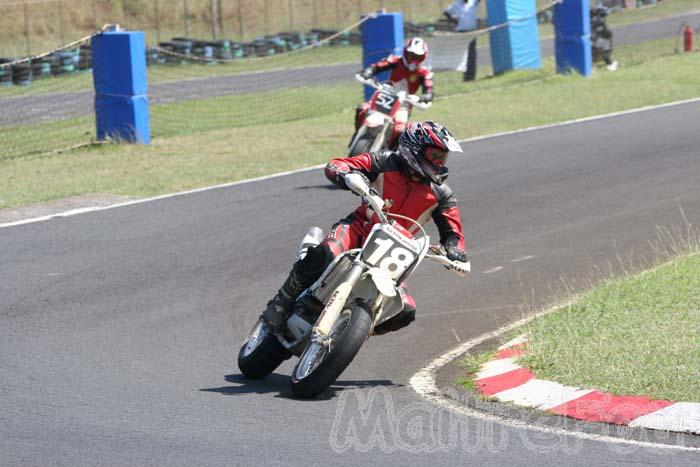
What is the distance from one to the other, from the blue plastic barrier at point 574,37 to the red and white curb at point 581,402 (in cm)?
2011

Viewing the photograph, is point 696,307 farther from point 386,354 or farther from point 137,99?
point 137,99

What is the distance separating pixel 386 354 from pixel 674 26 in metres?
34.9

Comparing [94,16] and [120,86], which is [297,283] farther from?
[94,16]

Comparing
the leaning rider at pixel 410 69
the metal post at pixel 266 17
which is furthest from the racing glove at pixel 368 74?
the metal post at pixel 266 17

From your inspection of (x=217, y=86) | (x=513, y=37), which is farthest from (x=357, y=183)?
(x=217, y=86)

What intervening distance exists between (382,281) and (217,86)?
22676 mm

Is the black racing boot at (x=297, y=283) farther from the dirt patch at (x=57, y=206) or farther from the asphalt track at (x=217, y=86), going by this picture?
the asphalt track at (x=217, y=86)

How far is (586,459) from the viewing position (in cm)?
548

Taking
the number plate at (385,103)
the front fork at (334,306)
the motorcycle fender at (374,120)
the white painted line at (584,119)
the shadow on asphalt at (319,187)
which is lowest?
the white painted line at (584,119)

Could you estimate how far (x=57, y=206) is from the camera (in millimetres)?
13844

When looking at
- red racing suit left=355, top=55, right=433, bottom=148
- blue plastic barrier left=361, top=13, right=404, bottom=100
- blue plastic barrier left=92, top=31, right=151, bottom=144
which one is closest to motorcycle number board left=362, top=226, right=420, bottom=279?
red racing suit left=355, top=55, right=433, bottom=148

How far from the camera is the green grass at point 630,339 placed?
6691 millimetres

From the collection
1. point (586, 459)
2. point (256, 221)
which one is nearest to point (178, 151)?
point (256, 221)

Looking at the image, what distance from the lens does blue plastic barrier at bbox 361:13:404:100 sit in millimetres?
23031
